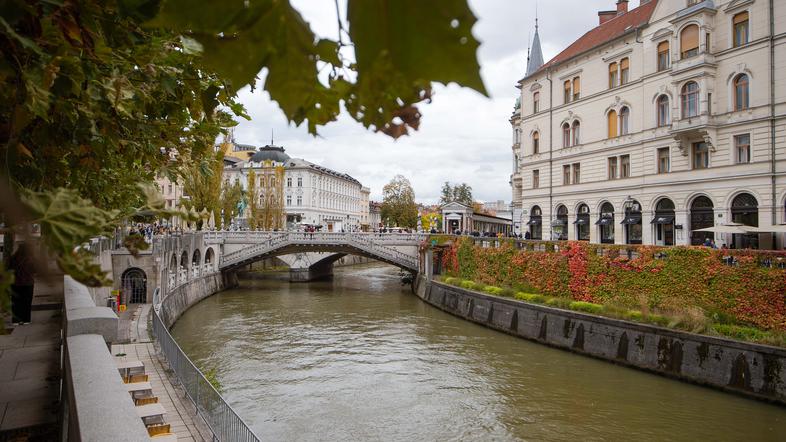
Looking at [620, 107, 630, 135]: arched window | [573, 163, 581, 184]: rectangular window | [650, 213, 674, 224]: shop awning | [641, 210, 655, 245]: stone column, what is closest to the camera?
[650, 213, 674, 224]: shop awning

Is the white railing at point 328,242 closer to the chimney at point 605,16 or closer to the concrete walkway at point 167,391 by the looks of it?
the chimney at point 605,16

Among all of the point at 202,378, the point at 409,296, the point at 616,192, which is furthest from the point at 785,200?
the point at 202,378

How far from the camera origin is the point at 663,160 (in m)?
30.0

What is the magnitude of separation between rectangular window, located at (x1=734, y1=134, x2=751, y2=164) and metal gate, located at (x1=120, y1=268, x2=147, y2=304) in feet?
94.4

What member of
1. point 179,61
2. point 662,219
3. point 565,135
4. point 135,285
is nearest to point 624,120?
point 565,135

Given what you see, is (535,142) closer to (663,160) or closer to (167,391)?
(663,160)

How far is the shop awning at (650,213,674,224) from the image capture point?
96.2ft

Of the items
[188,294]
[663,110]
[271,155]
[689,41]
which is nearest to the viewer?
[689,41]

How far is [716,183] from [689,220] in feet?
7.50

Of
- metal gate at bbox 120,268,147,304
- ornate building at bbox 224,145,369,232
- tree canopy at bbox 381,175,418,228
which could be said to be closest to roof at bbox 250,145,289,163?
ornate building at bbox 224,145,369,232

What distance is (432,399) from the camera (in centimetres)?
1631

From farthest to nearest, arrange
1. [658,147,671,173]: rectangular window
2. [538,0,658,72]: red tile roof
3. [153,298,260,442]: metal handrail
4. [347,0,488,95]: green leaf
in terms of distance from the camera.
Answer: [538,0,658,72]: red tile roof < [658,147,671,173]: rectangular window < [153,298,260,442]: metal handrail < [347,0,488,95]: green leaf

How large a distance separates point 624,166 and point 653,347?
16371mm

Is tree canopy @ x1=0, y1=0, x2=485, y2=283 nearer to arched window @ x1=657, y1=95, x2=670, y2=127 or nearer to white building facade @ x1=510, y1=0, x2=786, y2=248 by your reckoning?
white building facade @ x1=510, y1=0, x2=786, y2=248
